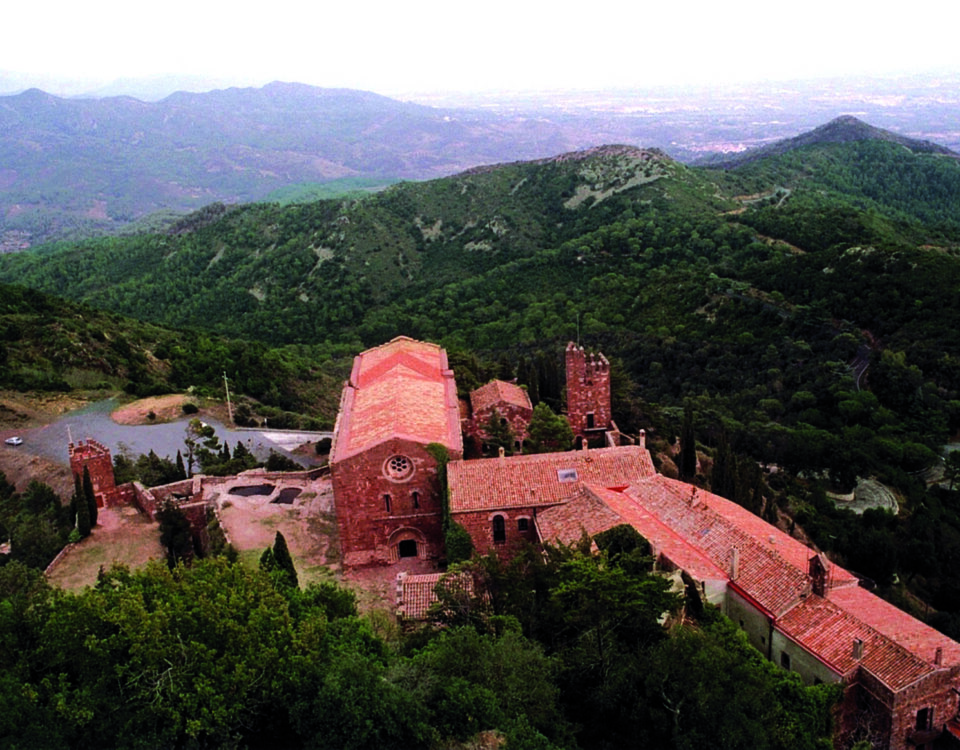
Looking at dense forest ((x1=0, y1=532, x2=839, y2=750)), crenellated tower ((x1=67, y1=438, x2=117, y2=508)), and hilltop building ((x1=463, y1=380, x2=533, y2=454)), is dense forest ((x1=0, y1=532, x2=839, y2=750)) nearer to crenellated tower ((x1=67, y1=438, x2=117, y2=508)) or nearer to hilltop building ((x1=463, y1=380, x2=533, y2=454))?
crenellated tower ((x1=67, y1=438, x2=117, y2=508))

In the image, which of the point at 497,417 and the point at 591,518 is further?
the point at 497,417

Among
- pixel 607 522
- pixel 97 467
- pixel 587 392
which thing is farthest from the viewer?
pixel 587 392

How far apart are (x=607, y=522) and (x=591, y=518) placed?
2.49 feet

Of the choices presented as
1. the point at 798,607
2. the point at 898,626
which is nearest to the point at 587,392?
the point at 798,607

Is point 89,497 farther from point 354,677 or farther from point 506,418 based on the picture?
point 354,677

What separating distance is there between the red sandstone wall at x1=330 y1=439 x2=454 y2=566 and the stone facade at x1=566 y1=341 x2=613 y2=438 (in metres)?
9.79

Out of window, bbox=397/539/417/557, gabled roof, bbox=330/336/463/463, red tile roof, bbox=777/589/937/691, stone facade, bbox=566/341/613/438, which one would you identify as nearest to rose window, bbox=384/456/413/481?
gabled roof, bbox=330/336/463/463

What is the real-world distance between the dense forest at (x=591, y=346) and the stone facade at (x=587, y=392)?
12.6ft

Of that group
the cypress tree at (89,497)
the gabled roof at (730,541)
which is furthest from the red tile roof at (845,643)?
the cypress tree at (89,497)

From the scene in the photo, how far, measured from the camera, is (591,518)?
26.0 metres

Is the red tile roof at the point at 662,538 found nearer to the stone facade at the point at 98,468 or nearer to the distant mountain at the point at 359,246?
the stone facade at the point at 98,468

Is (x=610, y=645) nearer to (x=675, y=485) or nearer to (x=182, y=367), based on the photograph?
(x=675, y=485)

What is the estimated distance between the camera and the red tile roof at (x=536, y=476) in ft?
92.0

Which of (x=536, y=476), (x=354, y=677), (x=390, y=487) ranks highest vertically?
(x=354, y=677)
